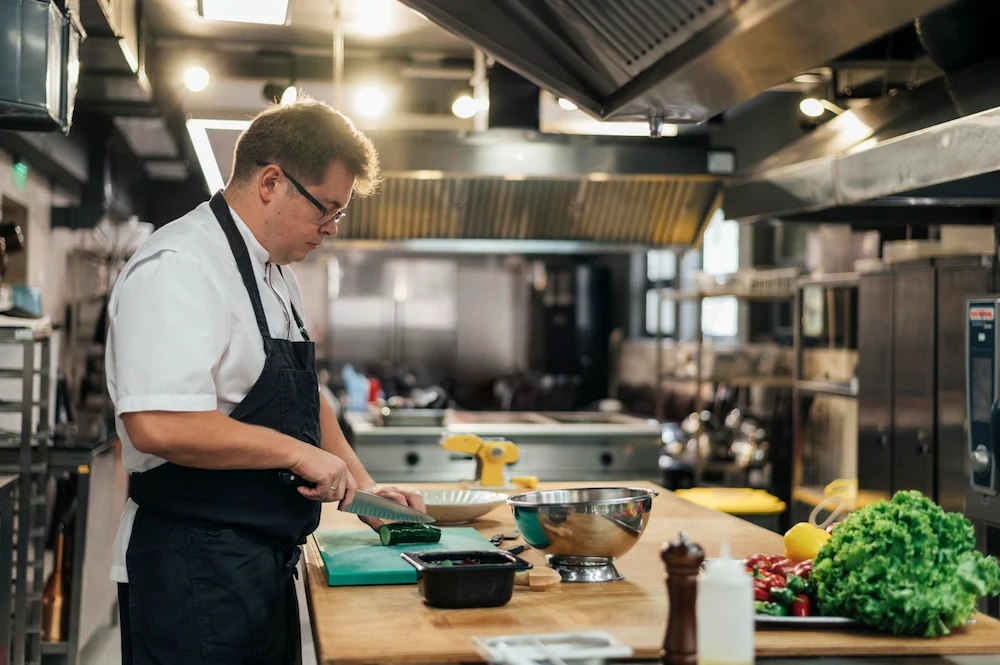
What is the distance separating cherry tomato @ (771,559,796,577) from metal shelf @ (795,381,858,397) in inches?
153

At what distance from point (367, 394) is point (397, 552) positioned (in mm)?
5148

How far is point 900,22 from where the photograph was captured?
60.6 inches

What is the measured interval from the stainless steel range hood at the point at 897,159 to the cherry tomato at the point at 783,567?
1064 millimetres

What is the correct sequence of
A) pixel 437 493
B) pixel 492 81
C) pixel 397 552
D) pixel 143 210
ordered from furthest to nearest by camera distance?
pixel 143 210 → pixel 492 81 → pixel 437 493 → pixel 397 552

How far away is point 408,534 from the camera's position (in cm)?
223

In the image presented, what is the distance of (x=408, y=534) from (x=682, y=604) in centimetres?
100

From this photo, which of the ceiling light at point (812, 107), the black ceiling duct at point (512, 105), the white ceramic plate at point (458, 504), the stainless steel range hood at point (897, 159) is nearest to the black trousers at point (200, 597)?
the white ceramic plate at point (458, 504)

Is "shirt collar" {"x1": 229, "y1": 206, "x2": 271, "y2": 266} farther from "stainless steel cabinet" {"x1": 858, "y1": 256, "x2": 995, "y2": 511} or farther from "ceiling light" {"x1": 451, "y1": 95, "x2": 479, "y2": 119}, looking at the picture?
"ceiling light" {"x1": 451, "y1": 95, "x2": 479, "y2": 119}

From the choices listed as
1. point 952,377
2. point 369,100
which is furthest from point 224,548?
point 952,377

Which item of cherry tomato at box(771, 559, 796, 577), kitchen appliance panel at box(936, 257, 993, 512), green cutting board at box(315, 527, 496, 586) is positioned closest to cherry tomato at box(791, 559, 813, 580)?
cherry tomato at box(771, 559, 796, 577)

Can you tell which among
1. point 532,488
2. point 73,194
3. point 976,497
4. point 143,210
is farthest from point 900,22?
point 143,210

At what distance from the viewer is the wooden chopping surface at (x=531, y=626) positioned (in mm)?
1546

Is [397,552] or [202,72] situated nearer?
[397,552]

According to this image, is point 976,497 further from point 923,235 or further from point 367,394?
point 367,394
